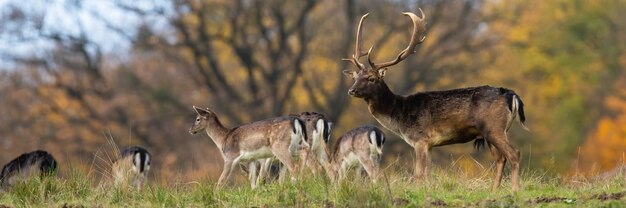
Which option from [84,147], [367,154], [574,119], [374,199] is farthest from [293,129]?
[574,119]

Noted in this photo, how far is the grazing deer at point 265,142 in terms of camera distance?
13.4 metres

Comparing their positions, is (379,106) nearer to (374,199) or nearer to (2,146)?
(374,199)

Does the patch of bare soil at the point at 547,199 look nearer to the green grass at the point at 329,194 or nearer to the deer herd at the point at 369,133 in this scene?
the green grass at the point at 329,194

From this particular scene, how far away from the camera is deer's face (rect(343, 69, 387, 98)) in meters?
12.2

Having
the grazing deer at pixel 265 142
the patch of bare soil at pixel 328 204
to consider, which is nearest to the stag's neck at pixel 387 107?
the grazing deer at pixel 265 142

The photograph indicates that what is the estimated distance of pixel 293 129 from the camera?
43.8ft

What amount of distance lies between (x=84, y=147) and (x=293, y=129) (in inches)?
820

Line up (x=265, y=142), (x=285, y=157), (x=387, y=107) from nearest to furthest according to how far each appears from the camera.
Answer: (x=387, y=107) < (x=285, y=157) < (x=265, y=142)

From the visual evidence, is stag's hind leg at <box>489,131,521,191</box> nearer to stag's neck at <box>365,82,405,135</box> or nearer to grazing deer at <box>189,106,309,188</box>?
stag's neck at <box>365,82,405,135</box>

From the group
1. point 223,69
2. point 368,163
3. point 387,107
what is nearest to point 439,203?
point 387,107

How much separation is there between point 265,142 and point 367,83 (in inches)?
75.4

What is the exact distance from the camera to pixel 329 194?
32.1 ft

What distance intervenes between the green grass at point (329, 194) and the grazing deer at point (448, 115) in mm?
343

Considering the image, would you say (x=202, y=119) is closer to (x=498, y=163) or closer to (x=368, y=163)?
(x=368, y=163)
